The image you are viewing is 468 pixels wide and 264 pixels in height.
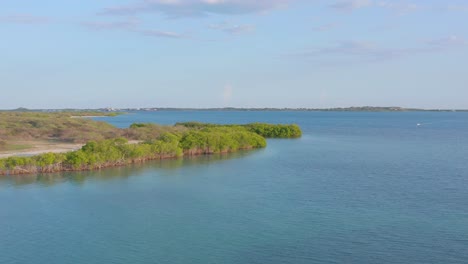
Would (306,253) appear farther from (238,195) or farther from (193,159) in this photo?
(193,159)

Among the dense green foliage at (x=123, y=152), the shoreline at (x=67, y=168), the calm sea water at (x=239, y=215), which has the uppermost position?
the dense green foliage at (x=123, y=152)

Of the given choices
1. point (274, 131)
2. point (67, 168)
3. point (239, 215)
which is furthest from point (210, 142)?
point (274, 131)

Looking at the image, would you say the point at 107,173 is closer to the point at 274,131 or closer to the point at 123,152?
the point at 123,152

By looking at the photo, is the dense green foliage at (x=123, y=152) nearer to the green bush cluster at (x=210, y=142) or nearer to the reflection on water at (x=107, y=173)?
the green bush cluster at (x=210, y=142)

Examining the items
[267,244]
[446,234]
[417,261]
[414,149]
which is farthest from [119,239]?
[414,149]

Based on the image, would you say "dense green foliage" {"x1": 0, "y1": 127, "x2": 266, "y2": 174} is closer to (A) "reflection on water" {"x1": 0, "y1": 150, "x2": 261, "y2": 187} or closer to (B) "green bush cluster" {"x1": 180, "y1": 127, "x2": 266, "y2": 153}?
(B) "green bush cluster" {"x1": 180, "y1": 127, "x2": 266, "y2": 153}

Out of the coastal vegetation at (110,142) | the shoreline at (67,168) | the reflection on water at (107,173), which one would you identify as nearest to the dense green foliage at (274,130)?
the coastal vegetation at (110,142)
